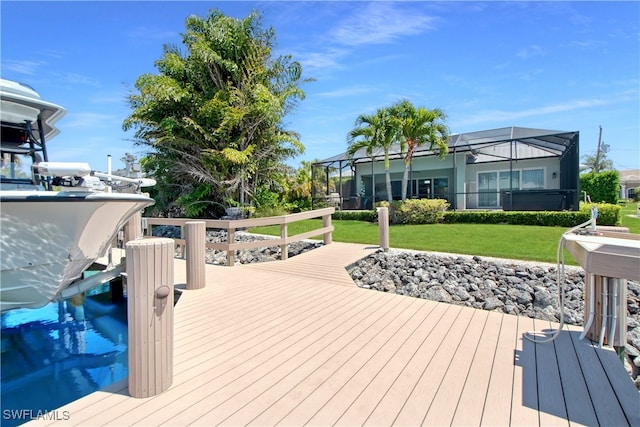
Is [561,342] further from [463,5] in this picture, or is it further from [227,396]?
[463,5]

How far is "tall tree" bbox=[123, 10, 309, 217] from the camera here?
1281cm

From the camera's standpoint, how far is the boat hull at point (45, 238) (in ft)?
11.9

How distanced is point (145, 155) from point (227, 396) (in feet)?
53.0

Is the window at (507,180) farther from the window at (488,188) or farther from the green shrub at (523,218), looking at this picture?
the green shrub at (523,218)

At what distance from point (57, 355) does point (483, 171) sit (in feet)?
67.3

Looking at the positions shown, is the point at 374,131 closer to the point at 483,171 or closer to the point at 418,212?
the point at 418,212

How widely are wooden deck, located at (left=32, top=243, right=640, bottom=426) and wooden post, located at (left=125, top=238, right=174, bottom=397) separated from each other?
5.5 inches

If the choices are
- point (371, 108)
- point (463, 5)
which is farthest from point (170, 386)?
point (371, 108)

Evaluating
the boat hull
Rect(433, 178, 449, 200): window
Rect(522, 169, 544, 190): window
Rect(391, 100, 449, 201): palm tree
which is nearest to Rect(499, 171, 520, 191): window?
Rect(522, 169, 544, 190): window

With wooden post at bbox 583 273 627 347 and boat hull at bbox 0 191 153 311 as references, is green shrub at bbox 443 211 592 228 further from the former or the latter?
boat hull at bbox 0 191 153 311

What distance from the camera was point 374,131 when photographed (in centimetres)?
1466

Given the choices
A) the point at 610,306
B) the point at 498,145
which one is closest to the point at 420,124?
the point at 498,145

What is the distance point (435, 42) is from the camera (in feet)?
27.6

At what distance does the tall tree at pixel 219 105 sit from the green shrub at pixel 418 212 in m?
5.32
